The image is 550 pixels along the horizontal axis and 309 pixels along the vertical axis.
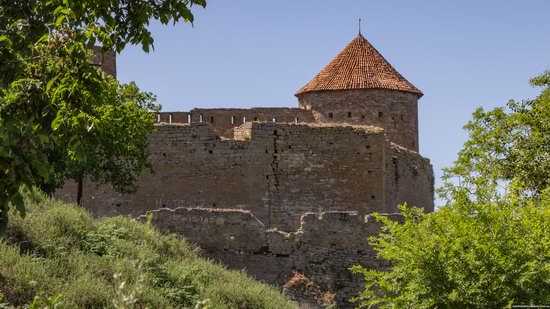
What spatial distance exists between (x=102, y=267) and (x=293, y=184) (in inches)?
540

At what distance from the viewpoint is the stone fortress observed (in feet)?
73.7

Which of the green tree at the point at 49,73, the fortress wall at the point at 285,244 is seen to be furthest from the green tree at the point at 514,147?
the green tree at the point at 49,73

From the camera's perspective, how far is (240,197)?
29.7 meters

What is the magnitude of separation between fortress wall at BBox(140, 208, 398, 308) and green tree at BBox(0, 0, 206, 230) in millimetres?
12443

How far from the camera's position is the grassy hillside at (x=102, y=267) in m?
14.8

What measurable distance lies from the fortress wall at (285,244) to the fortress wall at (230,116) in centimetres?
1130

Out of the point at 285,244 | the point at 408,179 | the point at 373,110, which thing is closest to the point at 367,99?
the point at 373,110

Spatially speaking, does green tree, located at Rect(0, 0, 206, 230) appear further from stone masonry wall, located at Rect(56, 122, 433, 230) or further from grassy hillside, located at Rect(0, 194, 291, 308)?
stone masonry wall, located at Rect(56, 122, 433, 230)

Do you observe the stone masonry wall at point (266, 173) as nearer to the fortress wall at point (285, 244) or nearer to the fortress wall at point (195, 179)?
the fortress wall at point (195, 179)

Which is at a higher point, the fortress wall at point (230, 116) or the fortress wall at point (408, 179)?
the fortress wall at point (230, 116)

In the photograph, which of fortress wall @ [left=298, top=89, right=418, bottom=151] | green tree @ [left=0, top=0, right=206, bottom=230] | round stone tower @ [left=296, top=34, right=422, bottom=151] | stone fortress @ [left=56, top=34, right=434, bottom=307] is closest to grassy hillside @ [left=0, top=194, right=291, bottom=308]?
stone fortress @ [left=56, top=34, right=434, bottom=307]

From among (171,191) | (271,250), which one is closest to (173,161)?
(171,191)

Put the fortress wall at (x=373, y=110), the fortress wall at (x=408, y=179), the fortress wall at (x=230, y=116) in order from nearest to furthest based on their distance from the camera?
the fortress wall at (x=408, y=179), the fortress wall at (x=230, y=116), the fortress wall at (x=373, y=110)

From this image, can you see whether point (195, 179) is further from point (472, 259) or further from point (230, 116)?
point (472, 259)
